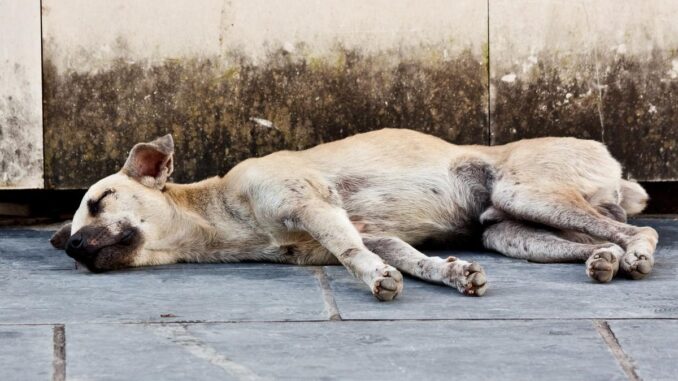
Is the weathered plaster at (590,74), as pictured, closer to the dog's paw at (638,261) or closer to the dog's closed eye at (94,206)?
the dog's paw at (638,261)

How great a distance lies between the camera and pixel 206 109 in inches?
307

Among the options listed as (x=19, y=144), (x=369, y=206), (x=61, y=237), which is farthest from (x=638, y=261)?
(x=19, y=144)

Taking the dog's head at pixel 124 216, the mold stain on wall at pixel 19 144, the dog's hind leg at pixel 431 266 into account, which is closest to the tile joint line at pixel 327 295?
the dog's hind leg at pixel 431 266

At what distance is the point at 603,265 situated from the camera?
18.6ft

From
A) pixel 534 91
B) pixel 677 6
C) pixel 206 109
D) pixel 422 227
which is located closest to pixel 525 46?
pixel 534 91

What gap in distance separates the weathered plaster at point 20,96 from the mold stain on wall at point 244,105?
0.27ft

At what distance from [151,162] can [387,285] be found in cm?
204

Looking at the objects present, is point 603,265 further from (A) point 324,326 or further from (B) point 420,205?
(A) point 324,326

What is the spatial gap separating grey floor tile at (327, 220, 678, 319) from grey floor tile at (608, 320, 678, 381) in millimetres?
163

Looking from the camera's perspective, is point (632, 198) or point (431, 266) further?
point (632, 198)

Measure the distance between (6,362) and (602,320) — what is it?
230cm

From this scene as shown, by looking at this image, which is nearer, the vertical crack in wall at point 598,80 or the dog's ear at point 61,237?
the dog's ear at point 61,237

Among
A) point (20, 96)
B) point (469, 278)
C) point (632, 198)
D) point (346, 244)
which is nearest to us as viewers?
point (469, 278)

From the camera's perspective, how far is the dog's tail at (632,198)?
7.20 meters
